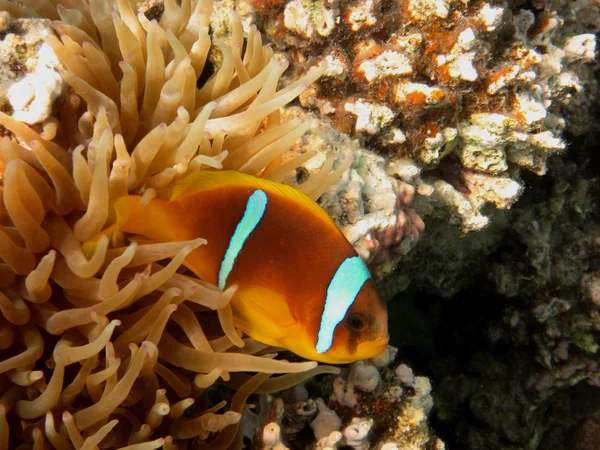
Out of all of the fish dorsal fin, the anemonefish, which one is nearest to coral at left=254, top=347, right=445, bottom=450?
the anemonefish

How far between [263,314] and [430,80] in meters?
1.60

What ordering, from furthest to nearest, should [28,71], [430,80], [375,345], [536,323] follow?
1. [536,323]
2. [430,80]
3. [28,71]
4. [375,345]

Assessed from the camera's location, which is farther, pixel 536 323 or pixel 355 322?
pixel 536 323

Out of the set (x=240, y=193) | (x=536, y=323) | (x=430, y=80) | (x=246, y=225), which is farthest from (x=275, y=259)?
(x=536, y=323)

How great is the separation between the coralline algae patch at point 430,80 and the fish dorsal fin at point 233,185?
37.4 inches

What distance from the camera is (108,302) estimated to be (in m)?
1.47

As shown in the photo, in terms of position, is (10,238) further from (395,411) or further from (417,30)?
(417,30)

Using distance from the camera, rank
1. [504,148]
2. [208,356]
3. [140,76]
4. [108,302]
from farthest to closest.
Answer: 1. [504,148]
2. [140,76]
3. [208,356]
4. [108,302]

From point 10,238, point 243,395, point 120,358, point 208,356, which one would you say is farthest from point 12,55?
point 243,395

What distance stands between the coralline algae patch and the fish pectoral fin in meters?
1.18

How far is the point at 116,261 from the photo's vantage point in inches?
55.1

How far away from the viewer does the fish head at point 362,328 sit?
1471 mm

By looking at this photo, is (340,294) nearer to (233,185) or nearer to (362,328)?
(362,328)

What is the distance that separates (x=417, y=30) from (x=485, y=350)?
282 centimetres
